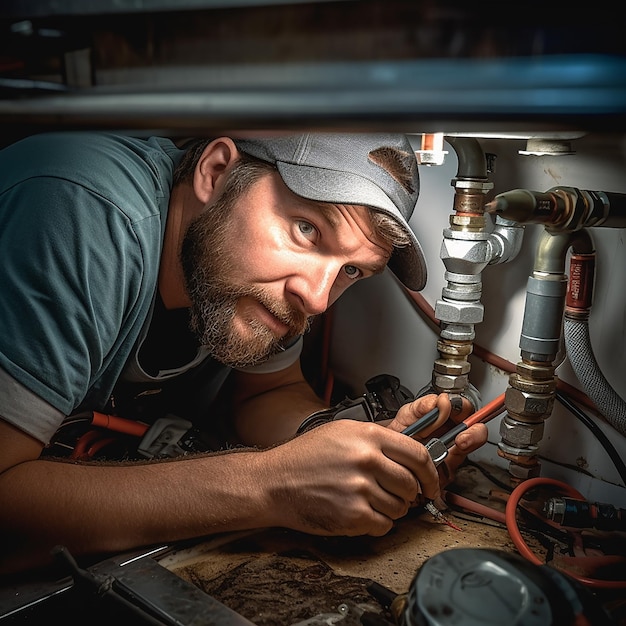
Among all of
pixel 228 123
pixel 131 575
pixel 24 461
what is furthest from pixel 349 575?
pixel 228 123

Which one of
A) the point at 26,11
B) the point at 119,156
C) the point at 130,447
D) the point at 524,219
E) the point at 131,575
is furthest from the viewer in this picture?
the point at 130,447

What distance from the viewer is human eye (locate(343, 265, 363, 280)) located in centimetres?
108

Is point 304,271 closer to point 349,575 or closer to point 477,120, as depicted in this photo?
point 349,575

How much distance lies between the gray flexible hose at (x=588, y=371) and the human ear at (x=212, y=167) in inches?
23.9

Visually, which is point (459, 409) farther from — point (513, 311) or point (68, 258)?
point (68, 258)

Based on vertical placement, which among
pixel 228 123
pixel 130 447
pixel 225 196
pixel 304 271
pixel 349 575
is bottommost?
pixel 130 447

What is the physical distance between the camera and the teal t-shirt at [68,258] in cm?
76

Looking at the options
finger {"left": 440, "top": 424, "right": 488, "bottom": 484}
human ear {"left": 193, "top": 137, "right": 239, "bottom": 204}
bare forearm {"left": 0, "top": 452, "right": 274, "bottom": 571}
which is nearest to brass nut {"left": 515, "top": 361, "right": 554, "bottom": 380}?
finger {"left": 440, "top": 424, "right": 488, "bottom": 484}

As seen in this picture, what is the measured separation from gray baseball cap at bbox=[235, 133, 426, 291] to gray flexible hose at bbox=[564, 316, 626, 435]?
0.92 ft

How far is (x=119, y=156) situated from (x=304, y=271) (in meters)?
0.33

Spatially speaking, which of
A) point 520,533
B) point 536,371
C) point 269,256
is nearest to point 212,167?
point 269,256

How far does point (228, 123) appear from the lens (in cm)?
33

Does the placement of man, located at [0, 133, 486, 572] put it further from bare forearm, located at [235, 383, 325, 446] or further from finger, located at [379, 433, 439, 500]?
bare forearm, located at [235, 383, 325, 446]

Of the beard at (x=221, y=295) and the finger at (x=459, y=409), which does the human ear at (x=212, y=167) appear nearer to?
the beard at (x=221, y=295)
